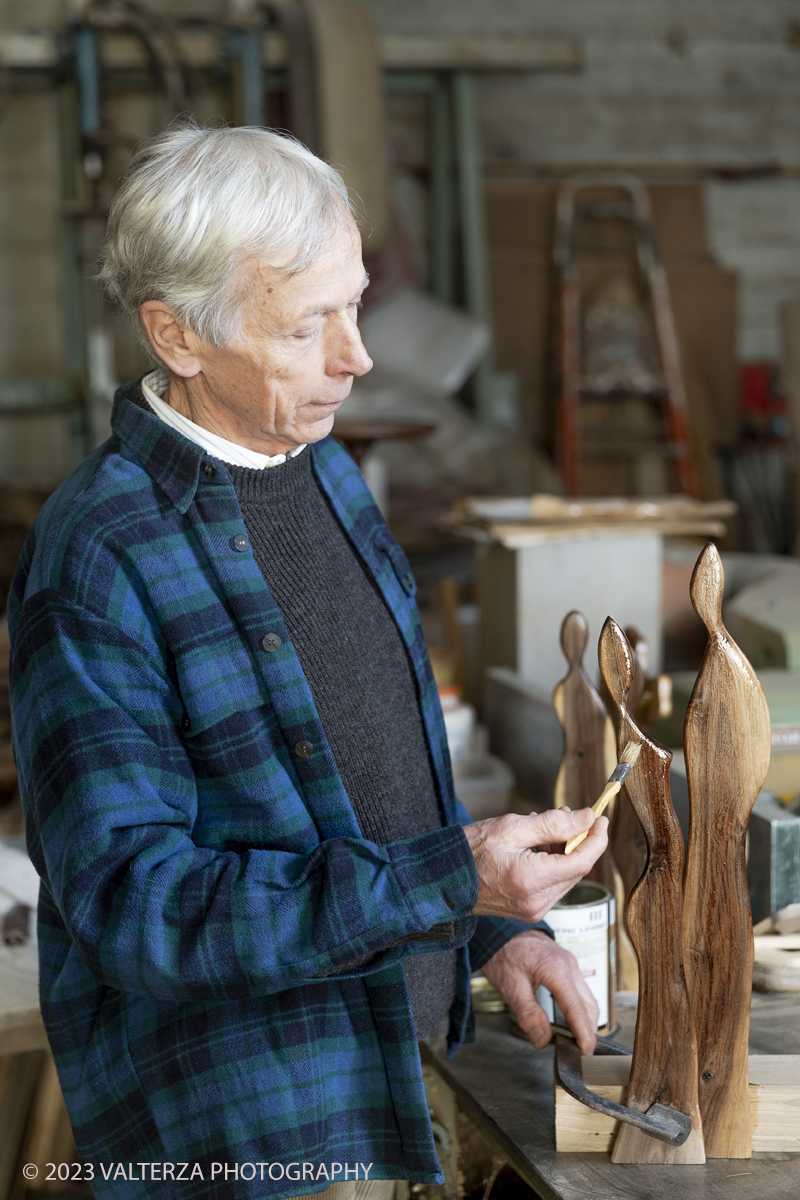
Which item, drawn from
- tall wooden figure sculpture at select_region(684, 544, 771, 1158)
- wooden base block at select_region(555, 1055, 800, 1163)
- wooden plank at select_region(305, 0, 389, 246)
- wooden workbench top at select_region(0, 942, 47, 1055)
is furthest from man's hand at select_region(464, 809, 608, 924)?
wooden plank at select_region(305, 0, 389, 246)

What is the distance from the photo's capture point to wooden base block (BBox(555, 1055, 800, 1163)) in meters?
1.00

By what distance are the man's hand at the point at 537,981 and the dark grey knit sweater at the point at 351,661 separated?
0.07m

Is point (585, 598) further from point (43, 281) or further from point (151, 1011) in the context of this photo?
point (43, 281)

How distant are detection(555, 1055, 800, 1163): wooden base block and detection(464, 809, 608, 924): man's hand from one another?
8.1 inches

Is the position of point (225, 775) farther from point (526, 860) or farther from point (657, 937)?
point (657, 937)

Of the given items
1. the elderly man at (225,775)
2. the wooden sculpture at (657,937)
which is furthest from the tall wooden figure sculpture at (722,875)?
the elderly man at (225,775)

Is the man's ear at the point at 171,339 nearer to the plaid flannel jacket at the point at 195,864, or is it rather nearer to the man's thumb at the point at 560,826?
the plaid flannel jacket at the point at 195,864

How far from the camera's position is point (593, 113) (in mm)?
5297

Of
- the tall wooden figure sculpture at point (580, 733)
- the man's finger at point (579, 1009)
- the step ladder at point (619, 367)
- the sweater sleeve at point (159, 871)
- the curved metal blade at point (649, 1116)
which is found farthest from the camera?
the step ladder at point (619, 367)

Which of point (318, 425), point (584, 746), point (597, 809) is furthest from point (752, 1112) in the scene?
point (318, 425)

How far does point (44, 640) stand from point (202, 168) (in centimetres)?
42

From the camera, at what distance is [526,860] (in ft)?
2.99

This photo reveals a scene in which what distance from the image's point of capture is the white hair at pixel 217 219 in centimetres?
95

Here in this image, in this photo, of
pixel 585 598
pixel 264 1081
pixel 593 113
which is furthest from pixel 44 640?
pixel 593 113
